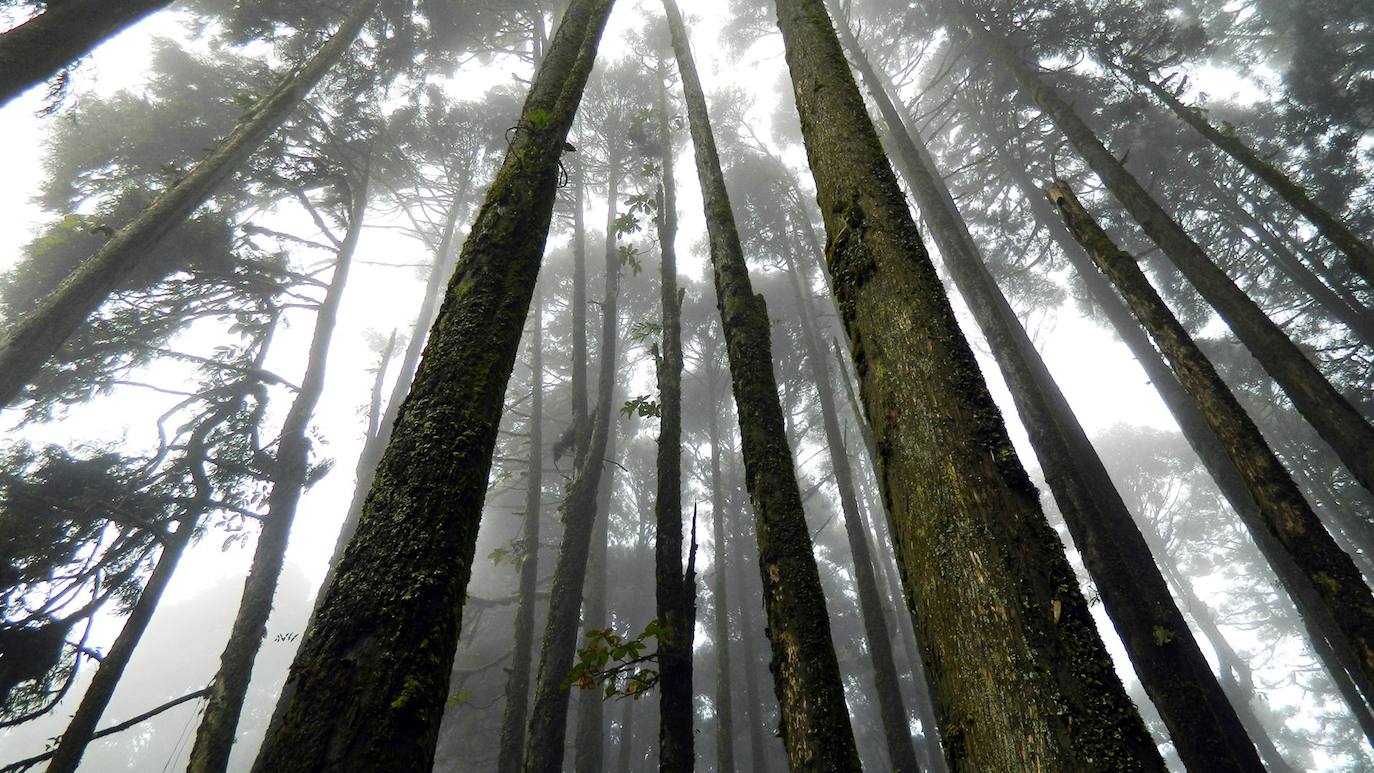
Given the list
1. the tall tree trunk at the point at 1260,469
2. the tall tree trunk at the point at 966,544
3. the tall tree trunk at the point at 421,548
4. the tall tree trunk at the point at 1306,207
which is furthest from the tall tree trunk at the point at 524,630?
the tall tree trunk at the point at 1306,207

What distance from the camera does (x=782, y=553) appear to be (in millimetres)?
3104

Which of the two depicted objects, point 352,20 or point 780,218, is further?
point 780,218

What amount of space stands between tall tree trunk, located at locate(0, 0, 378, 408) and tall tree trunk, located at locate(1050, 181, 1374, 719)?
9714mm

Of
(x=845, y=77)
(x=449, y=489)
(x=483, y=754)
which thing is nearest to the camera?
(x=449, y=489)

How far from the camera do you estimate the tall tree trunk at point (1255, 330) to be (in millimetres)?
4582

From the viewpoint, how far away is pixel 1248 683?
25.9 m

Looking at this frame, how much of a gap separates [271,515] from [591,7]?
801 cm

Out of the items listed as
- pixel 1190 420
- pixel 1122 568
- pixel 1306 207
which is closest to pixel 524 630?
pixel 1122 568

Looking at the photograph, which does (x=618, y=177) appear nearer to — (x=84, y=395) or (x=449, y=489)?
(x=84, y=395)

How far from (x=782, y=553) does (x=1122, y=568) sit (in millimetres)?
3788

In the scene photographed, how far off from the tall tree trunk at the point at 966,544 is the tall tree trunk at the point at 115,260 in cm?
773

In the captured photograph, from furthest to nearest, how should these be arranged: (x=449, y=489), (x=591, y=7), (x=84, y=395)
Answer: (x=84, y=395), (x=591, y=7), (x=449, y=489)

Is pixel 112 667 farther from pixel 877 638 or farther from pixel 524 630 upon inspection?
pixel 877 638

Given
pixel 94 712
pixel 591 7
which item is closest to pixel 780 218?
pixel 591 7
